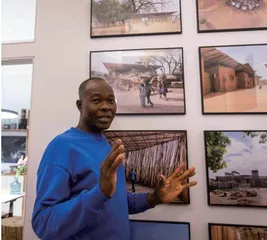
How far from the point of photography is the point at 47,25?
1.39 meters

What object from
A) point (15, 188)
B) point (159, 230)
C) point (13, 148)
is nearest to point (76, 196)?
point (159, 230)

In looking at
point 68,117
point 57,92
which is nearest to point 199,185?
point 68,117

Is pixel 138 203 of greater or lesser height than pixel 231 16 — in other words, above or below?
below

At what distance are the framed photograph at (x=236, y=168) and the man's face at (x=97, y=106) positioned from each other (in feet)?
2.09

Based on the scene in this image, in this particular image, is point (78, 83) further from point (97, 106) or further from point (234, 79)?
point (234, 79)

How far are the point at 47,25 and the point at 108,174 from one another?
48.8 inches

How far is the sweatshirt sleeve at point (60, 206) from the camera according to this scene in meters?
0.61

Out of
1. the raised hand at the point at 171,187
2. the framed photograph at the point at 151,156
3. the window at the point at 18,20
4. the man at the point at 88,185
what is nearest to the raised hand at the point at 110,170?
the man at the point at 88,185

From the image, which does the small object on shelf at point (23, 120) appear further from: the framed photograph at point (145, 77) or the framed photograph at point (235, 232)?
the framed photograph at point (235, 232)

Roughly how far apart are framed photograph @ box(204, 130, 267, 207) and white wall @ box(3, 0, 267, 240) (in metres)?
0.04

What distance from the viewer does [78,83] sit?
1313mm

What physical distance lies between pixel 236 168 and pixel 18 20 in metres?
1.82

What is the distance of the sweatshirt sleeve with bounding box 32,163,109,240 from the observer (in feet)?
A: 1.99

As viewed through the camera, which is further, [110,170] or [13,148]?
[13,148]
